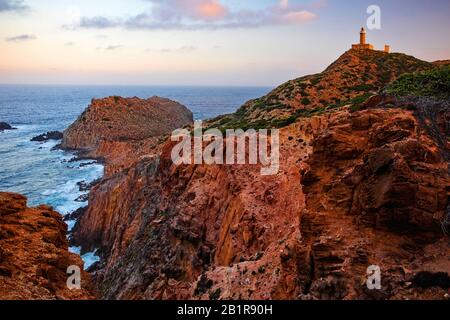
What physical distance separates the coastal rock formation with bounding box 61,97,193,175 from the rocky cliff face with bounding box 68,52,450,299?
3929cm

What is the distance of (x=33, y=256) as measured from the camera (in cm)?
1730

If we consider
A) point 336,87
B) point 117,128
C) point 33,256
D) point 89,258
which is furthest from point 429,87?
point 117,128

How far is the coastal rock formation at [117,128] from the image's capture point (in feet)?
232

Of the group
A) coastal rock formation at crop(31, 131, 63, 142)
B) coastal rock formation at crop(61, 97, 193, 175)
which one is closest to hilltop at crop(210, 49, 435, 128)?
coastal rock formation at crop(61, 97, 193, 175)

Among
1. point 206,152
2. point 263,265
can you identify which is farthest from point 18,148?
point 263,265

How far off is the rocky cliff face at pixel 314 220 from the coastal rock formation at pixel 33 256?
4.56m

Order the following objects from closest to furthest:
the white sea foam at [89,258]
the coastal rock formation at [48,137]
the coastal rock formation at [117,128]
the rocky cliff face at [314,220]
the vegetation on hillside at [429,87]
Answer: the rocky cliff face at [314,220]
the vegetation on hillside at [429,87]
the white sea foam at [89,258]
the coastal rock formation at [117,128]
the coastal rock formation at [48,137]

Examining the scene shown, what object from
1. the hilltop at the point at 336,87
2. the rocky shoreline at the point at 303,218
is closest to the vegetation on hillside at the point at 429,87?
the rocky shoreline at the point at 303,218

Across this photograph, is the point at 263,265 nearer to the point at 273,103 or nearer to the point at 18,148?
the point at 273,103

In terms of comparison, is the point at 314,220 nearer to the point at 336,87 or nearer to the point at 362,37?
the point at 336,87

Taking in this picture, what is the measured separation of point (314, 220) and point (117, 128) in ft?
236

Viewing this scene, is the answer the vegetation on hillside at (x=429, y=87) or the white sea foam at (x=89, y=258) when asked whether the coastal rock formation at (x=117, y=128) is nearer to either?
the white sea foam at (x=89, y=258)

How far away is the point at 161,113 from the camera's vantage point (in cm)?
9706

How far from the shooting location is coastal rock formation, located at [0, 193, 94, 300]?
49.5 ft
